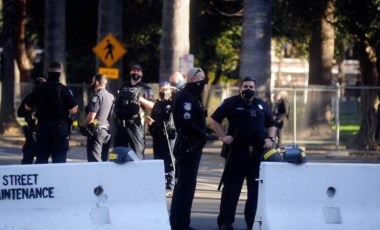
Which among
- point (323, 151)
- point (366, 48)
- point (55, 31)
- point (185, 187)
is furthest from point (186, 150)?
point (55, 31)

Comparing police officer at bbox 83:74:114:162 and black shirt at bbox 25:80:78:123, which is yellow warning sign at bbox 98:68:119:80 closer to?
police officer at bbox 83:74:114:162

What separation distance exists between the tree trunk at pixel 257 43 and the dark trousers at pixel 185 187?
1101 cm

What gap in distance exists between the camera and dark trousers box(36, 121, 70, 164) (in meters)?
13.6

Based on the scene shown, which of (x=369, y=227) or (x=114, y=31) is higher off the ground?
(x=114, y=31)

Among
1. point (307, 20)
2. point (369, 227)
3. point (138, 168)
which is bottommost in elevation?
point (369, 227)

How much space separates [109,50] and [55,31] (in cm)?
421

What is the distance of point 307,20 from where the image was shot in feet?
103

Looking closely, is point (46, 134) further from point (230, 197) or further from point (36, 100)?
point (230, 197)

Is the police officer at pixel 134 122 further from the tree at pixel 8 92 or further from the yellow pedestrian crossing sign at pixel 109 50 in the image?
the tree at pixel 8 92

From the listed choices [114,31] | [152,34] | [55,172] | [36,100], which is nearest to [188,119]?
[55,172]

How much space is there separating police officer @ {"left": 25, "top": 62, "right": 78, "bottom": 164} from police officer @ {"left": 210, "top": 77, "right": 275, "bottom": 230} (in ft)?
8.45

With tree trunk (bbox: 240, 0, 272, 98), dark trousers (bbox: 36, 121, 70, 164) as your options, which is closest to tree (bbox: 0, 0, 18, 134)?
tree trunk (bbox: 240, 0, 272, 98)

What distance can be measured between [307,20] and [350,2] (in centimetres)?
309

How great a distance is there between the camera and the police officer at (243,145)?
39.4 ft
